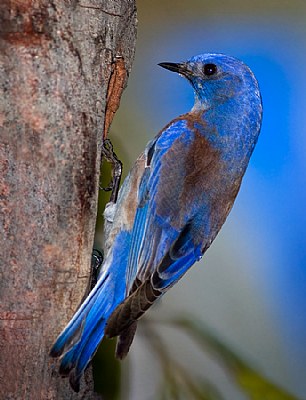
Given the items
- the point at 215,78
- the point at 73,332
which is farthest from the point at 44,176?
the point at 215,78

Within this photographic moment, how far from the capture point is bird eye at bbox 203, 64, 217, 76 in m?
3.02

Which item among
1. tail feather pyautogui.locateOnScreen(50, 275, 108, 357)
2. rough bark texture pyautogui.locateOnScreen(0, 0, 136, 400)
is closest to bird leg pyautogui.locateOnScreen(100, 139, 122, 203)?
rough bark texture pyautogui.locateOnScreen(0, 0, 136, 400)

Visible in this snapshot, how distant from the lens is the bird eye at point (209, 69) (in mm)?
3020

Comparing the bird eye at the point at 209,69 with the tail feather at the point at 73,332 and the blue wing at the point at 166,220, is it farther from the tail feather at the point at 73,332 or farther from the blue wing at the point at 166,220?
the tail feather at the point at 73,332

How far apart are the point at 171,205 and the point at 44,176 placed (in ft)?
1.81

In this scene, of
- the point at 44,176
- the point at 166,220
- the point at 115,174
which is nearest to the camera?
the point at 44,176

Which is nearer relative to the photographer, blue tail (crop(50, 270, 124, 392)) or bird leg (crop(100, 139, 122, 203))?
blue tail (crop(50, 270, 124, 392))

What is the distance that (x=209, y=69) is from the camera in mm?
3035

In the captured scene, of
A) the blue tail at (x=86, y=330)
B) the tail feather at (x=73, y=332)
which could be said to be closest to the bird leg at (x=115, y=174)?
the blue tail at (x=86, y=330)

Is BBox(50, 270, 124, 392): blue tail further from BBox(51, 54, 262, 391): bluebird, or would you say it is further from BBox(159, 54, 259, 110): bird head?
BBox(159, 54, 259, 110): bird head

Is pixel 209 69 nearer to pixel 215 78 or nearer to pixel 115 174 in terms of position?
pixel 215 78

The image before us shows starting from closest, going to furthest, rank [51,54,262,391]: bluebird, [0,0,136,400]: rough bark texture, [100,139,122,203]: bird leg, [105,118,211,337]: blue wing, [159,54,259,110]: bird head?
[0,0,136,400]: rough bark texture < [51,54,262,391]: bluebird < [105,118,211,337]: blue wing < [100,139,122,203]: bird leg < [159,54,259,110]: bird head

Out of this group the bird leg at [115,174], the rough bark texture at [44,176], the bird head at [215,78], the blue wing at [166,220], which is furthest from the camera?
the bird head at [215,78]

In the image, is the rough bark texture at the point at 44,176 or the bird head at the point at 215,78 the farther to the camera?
the bird head at the point at 215,78
